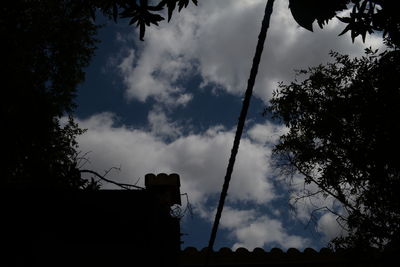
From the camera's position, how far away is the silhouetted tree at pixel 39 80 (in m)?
6.96

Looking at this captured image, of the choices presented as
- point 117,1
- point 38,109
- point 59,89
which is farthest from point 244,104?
point 59,89

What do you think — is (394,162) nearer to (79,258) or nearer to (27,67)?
(79,258)

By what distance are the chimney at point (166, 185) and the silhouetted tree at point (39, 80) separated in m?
2.01

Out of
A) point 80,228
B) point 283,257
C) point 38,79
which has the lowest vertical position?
point 80,228

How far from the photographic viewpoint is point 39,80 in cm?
852

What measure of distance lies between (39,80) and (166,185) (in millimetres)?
6019

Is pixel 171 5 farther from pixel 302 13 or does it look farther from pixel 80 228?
pixel 80 228

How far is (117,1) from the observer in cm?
320

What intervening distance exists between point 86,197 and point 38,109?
232 inches

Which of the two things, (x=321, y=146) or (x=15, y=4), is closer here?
(x=15, y=4)

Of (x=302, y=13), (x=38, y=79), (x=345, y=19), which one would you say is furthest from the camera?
(x=38, y=79)

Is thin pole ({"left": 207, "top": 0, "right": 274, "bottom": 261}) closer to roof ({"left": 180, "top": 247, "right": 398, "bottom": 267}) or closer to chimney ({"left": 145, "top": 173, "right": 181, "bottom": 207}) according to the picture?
chimney ({"left": 145, "top": 173, "right": 181, "bottom": 207})

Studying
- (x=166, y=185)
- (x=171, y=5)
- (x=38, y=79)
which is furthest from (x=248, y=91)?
(x=38, y=79)

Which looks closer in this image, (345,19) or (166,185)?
(345,19)
